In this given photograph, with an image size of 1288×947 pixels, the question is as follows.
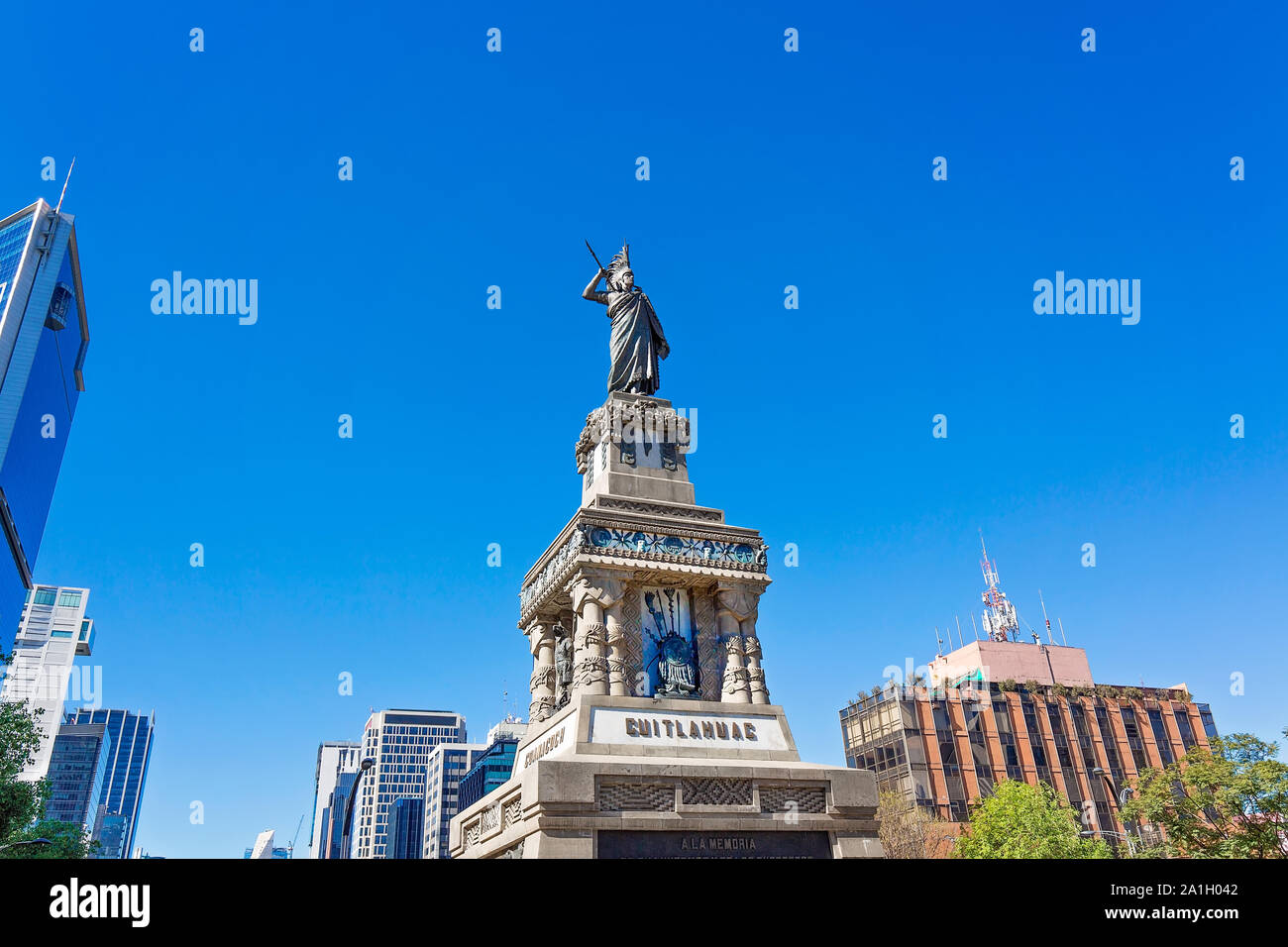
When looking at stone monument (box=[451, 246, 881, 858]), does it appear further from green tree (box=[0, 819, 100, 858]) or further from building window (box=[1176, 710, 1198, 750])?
building window (box=[1176, 710, 1198, 750])

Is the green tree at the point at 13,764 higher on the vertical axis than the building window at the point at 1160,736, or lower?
lower

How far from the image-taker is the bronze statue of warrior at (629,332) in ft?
77.9

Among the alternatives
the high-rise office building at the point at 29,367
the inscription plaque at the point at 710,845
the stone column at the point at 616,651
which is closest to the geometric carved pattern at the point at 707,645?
the stone column at the point at 616,651

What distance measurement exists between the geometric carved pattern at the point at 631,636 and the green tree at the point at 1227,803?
33.9 metres

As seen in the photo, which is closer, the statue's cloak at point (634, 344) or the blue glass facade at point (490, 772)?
the statue's cloak at point (634, 344)

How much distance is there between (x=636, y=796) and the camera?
16.0 meters

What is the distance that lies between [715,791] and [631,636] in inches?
158

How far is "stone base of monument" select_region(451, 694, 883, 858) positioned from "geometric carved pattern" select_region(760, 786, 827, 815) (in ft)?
0.07

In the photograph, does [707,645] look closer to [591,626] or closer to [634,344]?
[591,626]

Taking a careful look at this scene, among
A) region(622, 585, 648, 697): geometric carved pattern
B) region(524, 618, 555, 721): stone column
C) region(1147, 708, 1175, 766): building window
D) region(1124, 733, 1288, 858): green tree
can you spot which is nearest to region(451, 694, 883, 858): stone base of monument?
region(622, 585, 648, 697): geometric carved pattern

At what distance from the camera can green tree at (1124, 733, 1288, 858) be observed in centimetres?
3922

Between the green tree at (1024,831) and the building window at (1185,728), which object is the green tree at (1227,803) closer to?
the green tree at (1024,831)

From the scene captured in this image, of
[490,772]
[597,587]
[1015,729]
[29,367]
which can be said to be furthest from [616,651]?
[29,367]
